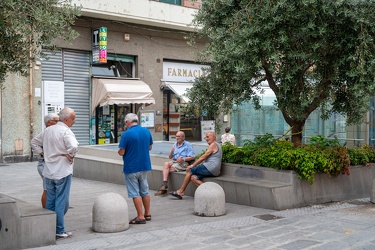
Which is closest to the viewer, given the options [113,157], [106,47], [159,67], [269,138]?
[269,138]

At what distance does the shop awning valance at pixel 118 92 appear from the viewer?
18.9 m

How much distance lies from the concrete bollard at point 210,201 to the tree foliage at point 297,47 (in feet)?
7.19

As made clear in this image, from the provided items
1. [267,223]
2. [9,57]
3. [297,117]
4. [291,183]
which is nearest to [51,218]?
[9,57]

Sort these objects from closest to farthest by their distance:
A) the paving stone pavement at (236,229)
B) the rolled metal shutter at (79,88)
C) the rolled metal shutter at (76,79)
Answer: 1. the paving stone pavement at (236,229)
2. the rolled metal shutter at (76,79)
3. the rolled metal shutter at (79,88)

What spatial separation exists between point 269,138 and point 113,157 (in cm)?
491

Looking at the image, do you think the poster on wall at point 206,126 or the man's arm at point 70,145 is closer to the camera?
the man's arm at point 70,145

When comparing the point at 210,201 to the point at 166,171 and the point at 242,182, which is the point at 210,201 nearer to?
the point at 242,182

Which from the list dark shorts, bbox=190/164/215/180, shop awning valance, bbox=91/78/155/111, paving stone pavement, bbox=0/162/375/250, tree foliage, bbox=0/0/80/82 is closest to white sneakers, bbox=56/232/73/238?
paving stone pavement, bbox=0/162/375/250

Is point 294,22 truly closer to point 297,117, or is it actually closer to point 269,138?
point 297,117

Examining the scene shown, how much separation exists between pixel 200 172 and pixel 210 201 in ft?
5.19

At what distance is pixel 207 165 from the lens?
9.73 m

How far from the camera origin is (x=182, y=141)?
10758 mm

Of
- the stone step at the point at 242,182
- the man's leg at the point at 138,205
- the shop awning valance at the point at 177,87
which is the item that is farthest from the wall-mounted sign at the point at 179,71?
the man's leg at the point at 138,205

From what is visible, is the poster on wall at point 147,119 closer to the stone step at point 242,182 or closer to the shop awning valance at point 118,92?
the shop awning valance at point 118,92
